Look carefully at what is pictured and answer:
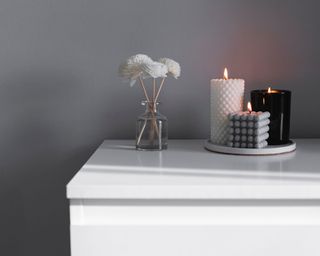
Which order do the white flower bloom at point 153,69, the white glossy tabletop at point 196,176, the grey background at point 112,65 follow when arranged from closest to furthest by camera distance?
the white glossy tabletop at point 196,176 → the white flower bloom at point 153,69 → the grey background at point 112,65

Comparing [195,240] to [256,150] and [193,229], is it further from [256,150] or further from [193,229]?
[256,150]

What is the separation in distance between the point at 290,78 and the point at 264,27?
15 cm

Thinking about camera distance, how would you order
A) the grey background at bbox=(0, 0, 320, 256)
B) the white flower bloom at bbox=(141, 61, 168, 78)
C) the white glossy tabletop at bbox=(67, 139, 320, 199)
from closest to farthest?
the white glossy tabletop at bbox=(67, 139, 320, 199) → the white flower bloom at bbox=(141, 61, 168, 78) → the grey background at bbox=(0, 0, 320, 256)

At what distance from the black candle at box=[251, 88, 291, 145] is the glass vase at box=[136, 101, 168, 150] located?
22cm

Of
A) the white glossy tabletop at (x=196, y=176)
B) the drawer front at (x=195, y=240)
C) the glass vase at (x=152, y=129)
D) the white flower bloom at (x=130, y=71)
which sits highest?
the white flower bloom at (x=130, y=71)

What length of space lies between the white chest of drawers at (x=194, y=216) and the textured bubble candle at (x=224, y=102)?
11.3 inches

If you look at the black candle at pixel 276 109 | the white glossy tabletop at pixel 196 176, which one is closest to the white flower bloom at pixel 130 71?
the white glossy tabletop at pixel 196 176

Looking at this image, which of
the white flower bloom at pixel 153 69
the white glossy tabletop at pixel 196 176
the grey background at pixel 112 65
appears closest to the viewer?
the white glossy tabletop at pixel 196 176

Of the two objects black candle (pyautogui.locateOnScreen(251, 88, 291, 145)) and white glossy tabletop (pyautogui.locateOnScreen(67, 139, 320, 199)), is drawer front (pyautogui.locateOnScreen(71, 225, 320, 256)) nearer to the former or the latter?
white glossy tabletop (pyautogui.locateOnScreen(67, 139, 320, 199))

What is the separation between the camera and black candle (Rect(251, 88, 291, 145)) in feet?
3.54

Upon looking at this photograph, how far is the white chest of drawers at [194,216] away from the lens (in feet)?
2.59

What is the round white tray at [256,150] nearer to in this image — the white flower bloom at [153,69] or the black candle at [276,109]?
the black candle at [276,109]

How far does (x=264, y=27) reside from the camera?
49.6 inches

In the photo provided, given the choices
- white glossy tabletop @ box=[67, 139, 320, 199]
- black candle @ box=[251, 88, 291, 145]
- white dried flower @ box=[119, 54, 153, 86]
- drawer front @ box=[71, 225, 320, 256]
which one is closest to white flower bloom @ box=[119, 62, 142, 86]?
white dried flower @ box=[119, 54, 153, 86]
